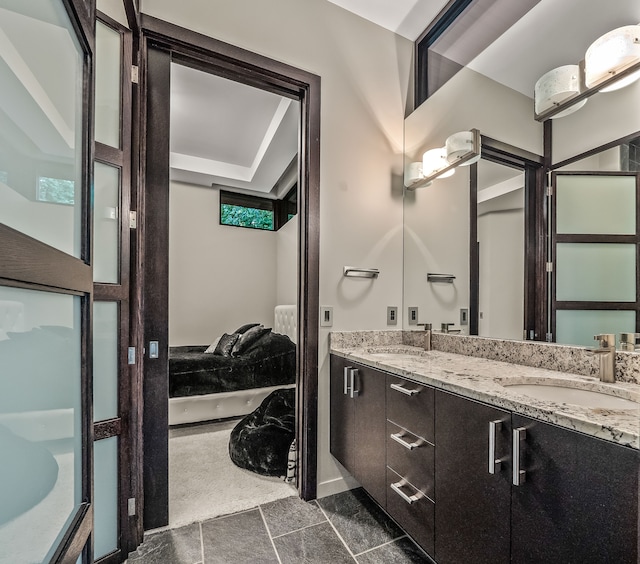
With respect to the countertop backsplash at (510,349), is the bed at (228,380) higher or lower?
lower

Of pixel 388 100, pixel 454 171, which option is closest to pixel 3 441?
pixel 454 171

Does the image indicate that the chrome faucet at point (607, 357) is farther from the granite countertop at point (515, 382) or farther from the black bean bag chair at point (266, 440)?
the black bean bag chair at point (266, 440)

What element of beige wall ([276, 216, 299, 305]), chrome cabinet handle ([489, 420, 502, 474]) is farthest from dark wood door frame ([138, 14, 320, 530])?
beige wall ([276, 216, 299, 305])

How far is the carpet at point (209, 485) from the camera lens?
1.79m

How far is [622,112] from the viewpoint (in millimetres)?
1237

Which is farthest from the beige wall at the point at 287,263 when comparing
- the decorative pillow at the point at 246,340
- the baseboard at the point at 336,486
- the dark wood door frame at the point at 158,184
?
the dark wood door frame at the point at 158,184

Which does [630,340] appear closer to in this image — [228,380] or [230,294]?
[228,380]

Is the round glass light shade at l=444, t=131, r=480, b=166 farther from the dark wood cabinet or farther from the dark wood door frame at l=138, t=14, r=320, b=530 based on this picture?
the dark wood cabinet

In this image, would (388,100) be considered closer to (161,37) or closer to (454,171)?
(454,171)

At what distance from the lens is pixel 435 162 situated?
7.00 ft

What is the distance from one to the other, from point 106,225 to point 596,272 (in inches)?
83.1

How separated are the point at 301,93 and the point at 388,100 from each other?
0.66 m

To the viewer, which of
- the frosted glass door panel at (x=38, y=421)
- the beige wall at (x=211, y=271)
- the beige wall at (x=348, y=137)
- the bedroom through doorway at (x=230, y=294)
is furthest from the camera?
the beige wall at (x=211, y=271)

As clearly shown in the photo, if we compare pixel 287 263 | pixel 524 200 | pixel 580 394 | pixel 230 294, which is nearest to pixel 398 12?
pixel 524 200
